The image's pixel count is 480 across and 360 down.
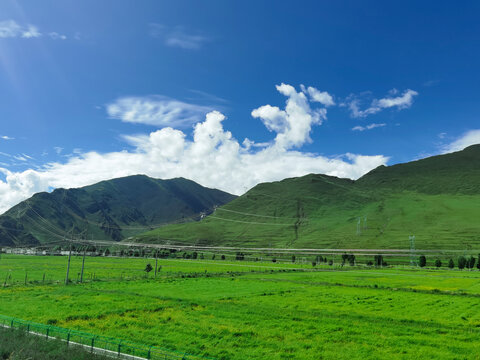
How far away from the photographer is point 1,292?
51719 mm

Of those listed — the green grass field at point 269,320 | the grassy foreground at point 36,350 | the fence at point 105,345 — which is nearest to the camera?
the grassy foreground at point 36,350

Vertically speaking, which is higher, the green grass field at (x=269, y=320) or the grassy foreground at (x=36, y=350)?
the grassy foreground at (x=36, y=350)

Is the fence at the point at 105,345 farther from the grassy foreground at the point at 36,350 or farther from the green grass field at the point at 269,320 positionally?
the green grass field at the point at 269,320

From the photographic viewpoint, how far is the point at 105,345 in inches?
937

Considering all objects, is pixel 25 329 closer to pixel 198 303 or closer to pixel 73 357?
pixel 73 357

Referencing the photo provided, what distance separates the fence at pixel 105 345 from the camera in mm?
21967

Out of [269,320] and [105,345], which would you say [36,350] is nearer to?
[105,345]

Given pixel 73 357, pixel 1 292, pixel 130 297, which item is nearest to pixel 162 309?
pixel 130 297

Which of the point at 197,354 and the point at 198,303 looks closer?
the point at 197,354

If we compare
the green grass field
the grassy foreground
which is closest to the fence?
the grassy foreground

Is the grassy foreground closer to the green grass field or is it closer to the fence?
the fence

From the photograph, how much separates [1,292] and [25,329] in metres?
32.5

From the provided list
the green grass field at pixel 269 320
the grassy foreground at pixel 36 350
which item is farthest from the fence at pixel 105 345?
the green grass field at pixel 269 320

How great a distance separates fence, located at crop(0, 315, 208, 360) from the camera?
72.1 ft
